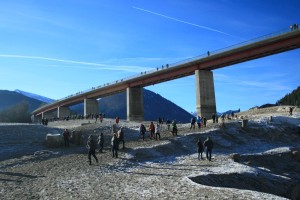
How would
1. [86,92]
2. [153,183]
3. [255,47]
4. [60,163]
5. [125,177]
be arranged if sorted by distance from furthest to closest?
[86,92]
[255,47]
[60,163]
[125,177]
[153,183]

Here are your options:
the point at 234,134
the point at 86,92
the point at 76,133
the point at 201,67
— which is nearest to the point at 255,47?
the point at 201,67

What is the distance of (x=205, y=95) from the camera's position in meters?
64.4

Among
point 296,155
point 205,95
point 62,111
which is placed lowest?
point 296,155

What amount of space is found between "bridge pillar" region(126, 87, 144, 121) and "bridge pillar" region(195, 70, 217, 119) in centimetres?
2403

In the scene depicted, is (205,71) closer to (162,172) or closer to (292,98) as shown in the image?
(162,172)

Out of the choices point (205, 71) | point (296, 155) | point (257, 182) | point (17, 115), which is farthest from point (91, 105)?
point (257, 182)

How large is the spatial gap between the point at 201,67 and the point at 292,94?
92800 millimetres

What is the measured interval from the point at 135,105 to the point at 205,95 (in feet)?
83.1

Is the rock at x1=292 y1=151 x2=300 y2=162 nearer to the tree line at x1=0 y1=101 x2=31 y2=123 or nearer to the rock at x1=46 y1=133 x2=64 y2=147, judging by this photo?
the rock at x1=46 y1=133 x2=64 y2=147

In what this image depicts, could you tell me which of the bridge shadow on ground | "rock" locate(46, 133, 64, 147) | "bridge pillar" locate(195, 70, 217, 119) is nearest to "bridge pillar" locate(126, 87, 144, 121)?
"bridge pillar" locate(195, 70, 217, 119)

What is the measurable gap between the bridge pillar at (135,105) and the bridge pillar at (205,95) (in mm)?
24026

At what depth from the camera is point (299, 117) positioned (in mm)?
52844

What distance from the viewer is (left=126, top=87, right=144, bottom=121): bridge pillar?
85.5 m

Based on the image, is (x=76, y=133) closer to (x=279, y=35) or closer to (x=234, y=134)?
(x=234, y=134)
